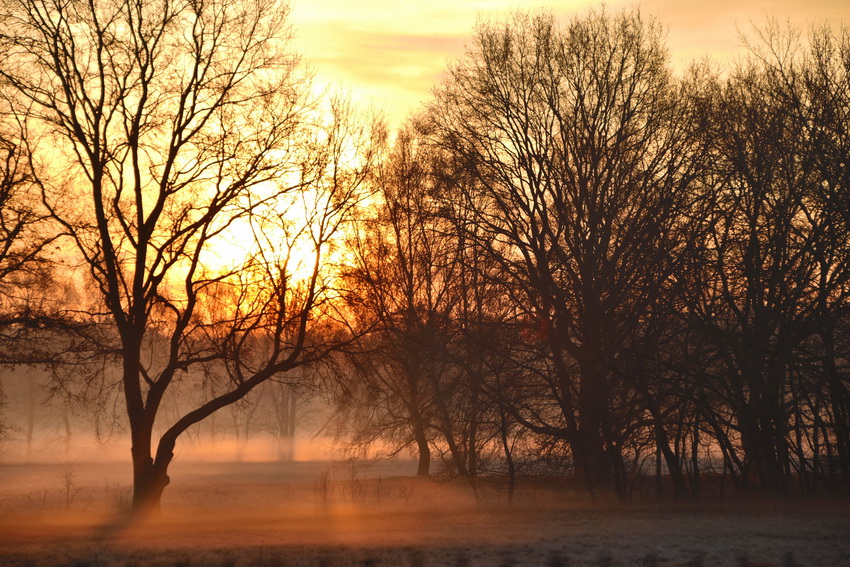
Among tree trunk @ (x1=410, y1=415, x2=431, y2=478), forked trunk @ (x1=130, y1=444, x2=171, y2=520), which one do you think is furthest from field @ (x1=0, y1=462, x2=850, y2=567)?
tree trunk @ (x1=410, y1=415, x2=431, y2=478)

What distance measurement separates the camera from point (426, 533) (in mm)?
14820

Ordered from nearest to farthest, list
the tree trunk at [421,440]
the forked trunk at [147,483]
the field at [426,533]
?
the field at [426,533]
the forked trunk at [147,483]
the tree trunk at [421,440]

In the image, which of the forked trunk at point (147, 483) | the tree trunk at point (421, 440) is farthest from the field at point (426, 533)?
the tree trunk at point (421, 440)

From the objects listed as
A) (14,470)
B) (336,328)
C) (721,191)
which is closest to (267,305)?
(336,328)

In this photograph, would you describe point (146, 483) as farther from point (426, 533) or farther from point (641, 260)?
point (641, 260)

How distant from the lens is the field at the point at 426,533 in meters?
11.8

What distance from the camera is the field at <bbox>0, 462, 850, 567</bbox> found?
463 inches

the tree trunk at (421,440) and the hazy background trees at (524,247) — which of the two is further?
the tree trunk at (421,440)

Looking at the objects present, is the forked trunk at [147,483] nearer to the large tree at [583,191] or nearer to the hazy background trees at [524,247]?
the hazy background trees at [524,247]

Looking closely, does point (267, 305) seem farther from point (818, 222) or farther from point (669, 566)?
point (818, 222)

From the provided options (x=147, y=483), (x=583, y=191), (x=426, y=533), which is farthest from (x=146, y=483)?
(x=583, y=191)

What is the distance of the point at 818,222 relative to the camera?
2148 cm

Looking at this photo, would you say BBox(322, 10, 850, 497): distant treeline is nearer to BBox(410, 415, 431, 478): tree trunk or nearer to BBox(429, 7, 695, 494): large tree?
BBox(429, 7, 695, 494): large tree

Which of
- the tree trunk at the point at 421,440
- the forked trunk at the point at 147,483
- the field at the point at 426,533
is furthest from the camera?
the tree trunk at the point at 421,440
